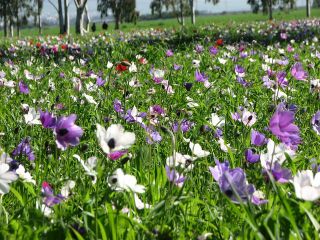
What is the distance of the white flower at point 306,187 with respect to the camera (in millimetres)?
1265

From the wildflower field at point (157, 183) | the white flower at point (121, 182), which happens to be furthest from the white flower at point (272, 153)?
the white flower at point (121, 182)

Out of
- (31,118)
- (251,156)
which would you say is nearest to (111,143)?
(251,156)

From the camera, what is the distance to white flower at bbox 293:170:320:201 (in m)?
1.26

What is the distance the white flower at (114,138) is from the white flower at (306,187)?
1.57ft

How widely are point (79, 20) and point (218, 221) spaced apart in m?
28.4

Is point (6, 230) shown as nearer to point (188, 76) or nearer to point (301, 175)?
point (301, 175)

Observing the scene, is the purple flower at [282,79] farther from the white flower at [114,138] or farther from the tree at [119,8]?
the tree at [119,8]

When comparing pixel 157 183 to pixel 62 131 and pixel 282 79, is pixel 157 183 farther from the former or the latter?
pixel 282 79

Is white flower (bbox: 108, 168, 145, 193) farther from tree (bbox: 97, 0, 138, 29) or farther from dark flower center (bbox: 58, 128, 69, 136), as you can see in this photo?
tree (bbox: 97, 0, 138, 29)

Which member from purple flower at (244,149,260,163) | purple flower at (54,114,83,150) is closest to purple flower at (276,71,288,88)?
purple flower at (244,149,260,163)

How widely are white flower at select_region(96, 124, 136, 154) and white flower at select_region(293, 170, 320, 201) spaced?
48 centimetres

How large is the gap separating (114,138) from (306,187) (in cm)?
55

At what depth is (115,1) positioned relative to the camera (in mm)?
67500

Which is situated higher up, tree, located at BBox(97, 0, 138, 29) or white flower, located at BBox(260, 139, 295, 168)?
tree, located at BBox(97, 0, 138, 29)
